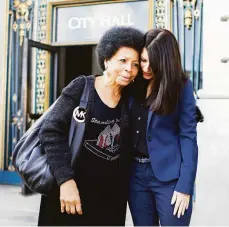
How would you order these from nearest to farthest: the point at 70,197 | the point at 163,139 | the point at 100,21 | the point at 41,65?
1. the point at 70,197
2. the point at 163,139
3. the point at 100,21
4. the point at 41,65

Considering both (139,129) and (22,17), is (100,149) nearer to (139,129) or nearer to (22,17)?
(139,129)

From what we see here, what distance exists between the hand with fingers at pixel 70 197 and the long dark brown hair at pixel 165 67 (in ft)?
1.72

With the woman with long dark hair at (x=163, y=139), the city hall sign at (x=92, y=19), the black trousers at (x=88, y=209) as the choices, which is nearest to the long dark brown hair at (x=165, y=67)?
the woman with long dark hair at (x=163, y=139)

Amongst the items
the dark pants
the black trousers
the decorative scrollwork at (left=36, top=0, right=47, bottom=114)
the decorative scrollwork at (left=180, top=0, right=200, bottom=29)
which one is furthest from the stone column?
the dark pants

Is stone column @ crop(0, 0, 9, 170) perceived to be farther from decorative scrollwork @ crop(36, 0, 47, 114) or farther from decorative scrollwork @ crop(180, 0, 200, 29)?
decorative scrollwork @ crop(180, 0, 200, 29)

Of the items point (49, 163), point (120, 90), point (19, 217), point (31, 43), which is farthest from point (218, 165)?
point (31, 43)

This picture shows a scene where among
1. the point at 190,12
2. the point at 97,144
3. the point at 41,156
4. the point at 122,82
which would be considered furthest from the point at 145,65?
the point at 190,12

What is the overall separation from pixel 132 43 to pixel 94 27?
15.4 ft

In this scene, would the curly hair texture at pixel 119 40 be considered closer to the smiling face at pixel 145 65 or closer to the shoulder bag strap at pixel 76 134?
the smiling face at pixel 145 65

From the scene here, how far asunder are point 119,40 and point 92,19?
15.5ft

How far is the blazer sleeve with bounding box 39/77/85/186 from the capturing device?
67.6 inches

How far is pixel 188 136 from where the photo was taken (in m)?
1.80

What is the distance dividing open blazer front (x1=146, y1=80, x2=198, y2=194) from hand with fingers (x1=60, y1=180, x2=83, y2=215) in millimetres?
386

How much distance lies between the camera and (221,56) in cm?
325
